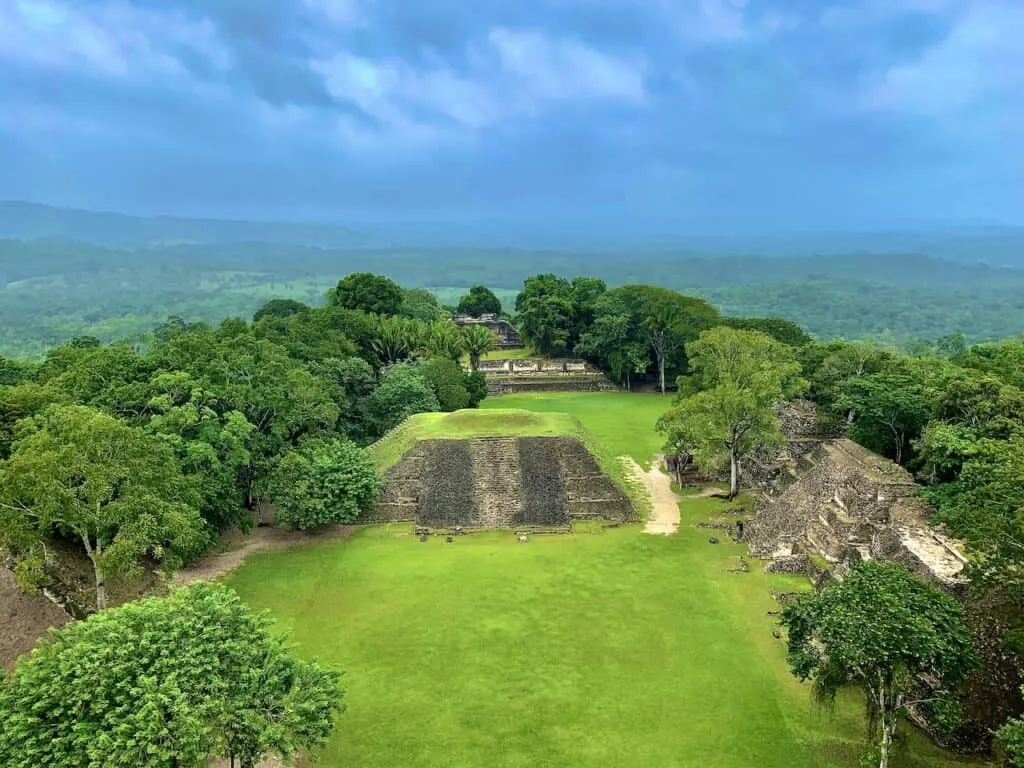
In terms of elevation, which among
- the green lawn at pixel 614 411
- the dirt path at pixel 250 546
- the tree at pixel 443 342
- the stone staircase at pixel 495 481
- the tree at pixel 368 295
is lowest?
the green lawn at pixel 614 411

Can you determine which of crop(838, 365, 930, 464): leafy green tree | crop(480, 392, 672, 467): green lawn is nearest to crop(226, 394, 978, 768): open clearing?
crop(838, 365, 930, 464): leafy green tree

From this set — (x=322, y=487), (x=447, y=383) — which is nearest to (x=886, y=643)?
(x=322, y=487)

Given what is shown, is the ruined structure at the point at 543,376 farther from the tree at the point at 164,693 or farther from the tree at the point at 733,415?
the tree at the point at 164,693

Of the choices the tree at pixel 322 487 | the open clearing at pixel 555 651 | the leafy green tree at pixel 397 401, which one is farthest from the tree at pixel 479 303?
the open clearing at pixel 555 651

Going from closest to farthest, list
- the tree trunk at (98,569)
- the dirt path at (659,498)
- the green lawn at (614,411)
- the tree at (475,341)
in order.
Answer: the tree trunk at (98,569), the dirt path at (659,498), the green lawn at (614,411), the tree at (475,341)

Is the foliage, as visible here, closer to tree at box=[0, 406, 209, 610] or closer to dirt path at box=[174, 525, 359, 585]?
dirt path at box=[174, 525, 359, 585]

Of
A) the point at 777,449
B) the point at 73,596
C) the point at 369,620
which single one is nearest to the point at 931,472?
the point at 777,449
